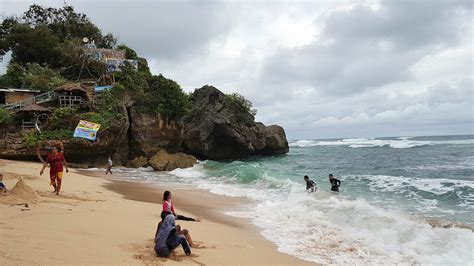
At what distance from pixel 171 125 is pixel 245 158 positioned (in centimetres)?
1306

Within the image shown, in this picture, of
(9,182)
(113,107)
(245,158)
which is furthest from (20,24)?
(9,182)

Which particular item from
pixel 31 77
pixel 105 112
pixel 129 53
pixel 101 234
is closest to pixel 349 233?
pixel 101 234

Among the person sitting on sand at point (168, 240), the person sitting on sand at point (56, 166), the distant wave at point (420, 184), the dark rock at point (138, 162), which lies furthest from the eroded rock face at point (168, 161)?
the person sitting on sand at point (168, 240)

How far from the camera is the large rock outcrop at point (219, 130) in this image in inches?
1503

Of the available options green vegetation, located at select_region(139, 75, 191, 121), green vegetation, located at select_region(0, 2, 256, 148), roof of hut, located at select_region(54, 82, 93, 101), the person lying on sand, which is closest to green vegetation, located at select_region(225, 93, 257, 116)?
green vegetation, located at select_region(0, 2, 256, 148)

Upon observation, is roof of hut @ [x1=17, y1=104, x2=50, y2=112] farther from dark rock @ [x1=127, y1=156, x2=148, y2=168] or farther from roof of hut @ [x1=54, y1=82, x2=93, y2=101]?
dark rock @ [x1=127, y1=156, x2=148, y2=168]

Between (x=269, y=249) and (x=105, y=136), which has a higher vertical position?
(x=105, y=136)

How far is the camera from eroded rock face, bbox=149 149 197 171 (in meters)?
27.7

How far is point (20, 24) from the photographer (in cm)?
3797

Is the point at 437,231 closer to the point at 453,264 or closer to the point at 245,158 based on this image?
the point at 453,264

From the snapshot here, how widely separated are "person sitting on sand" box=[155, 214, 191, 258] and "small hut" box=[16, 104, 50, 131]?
75.8ft

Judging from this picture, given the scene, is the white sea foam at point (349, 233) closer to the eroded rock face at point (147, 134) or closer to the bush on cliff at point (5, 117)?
the eroded rock face at point (147, 134)

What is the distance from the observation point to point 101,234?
6.97 meters

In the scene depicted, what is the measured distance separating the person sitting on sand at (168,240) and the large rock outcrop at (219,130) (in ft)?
104
